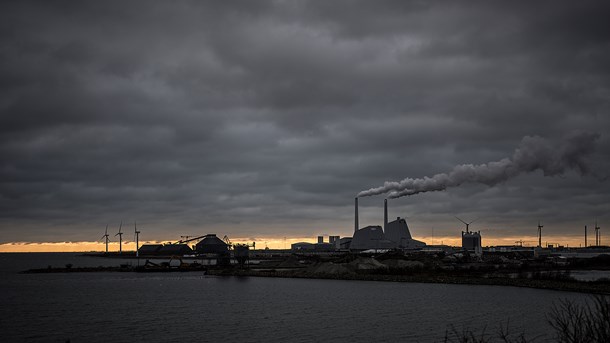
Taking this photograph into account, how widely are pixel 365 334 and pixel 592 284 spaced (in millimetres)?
54051

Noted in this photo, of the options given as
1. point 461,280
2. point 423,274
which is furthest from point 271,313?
point 423,274

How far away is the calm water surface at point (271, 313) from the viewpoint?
52.2m

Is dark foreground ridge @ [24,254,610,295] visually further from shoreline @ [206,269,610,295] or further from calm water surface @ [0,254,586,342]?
calm water surface @ [0,254,586,342]

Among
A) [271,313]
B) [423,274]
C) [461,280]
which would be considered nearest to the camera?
[271,313]

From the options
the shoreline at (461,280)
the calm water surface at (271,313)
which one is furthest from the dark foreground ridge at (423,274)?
the calm water surface at (271,313)

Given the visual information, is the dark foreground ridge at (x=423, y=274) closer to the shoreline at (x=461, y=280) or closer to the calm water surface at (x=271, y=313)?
Result: the shoreline at (x=461, y=280)

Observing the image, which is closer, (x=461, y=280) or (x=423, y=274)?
(x=461, y=280)

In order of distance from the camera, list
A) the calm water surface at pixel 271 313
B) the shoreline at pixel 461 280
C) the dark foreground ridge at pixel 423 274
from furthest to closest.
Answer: the dark foreground ridge at pixel 423 274 → the shoreline at pixel 461 280 → the calm water surface at pixel 271 313

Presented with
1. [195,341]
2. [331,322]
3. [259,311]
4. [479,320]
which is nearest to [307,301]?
[259,311]

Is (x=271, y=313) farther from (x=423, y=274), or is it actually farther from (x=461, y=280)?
(x=423, y=274)

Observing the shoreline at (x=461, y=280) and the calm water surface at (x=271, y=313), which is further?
the shoreline at (x=461, y=280)

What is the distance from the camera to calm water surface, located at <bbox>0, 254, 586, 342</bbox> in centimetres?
5216

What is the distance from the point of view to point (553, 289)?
91438 mm

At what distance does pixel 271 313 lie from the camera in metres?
67.8
